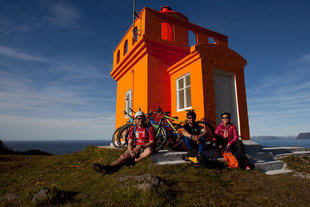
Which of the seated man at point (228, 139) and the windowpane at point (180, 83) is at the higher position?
the windowpane at point (180, 83)

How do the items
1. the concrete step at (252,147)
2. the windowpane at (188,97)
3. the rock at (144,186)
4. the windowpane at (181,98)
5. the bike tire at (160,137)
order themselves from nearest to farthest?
1. the rock at (144,186)
2. the bike tire at (160,137)
3. the concrete step at (252,147)
4. the windowpane at (188,97)
5. the windowpane at (181,98)

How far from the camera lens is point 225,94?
7746 millimetres

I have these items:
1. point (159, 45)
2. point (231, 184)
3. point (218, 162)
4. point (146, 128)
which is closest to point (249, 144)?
point (218, 162)

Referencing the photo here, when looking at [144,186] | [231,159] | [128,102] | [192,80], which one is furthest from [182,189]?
[128,102]

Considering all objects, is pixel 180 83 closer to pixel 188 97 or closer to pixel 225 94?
pixel 188 97

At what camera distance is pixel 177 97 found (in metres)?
8.27

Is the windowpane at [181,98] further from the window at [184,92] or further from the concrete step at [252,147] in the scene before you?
the concrete step at [252,147]

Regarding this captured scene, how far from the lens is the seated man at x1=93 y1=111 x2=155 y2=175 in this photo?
442 centimetres

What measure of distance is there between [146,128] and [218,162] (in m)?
2.15

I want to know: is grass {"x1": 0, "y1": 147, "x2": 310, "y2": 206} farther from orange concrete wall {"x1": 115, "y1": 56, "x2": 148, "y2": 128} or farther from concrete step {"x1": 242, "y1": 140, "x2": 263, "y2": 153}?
orange concrete wall {"x1": 115, "y1": 56, "x2": 148, "y2": 128}

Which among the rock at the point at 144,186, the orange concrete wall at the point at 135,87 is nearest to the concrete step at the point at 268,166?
the rock at the point at 144,186

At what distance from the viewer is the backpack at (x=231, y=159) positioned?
179 inches

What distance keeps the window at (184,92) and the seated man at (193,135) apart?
267 cm

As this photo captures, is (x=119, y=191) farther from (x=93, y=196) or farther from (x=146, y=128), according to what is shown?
(x=146, y=128)
